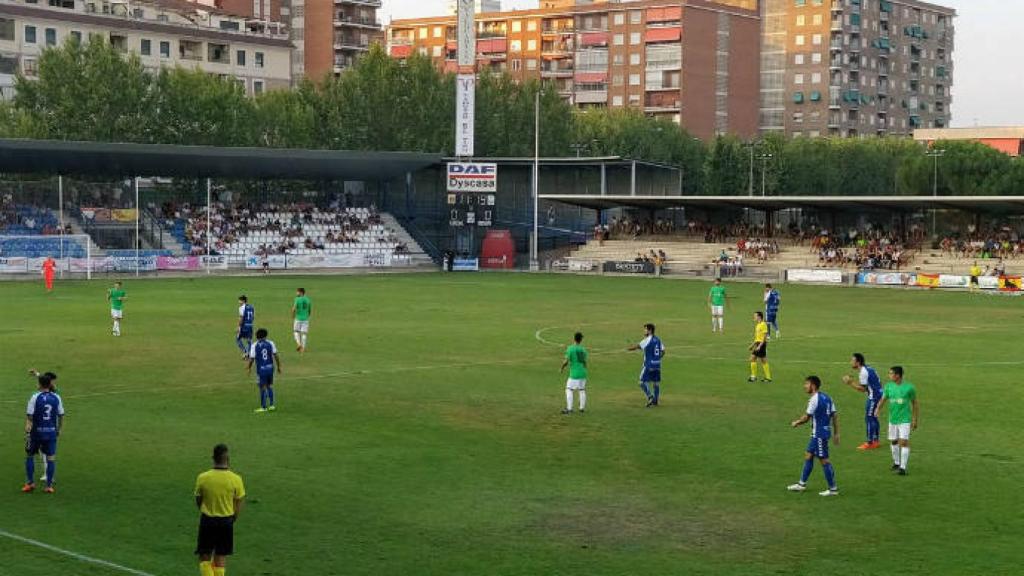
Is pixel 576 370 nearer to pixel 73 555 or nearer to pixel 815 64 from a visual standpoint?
pixel 73 555

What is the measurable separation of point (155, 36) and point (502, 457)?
399 ft

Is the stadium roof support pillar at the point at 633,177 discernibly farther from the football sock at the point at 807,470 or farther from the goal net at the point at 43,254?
the football sock at the point at 807,470

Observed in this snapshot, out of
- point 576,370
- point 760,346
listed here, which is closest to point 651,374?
point 576,370

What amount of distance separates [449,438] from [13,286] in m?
52.7

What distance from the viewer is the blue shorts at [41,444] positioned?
20.5m

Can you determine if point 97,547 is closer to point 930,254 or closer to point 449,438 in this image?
point 449,438

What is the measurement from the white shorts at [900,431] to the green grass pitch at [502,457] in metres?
0.69

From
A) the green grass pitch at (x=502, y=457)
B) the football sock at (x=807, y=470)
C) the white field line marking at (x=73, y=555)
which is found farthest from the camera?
the football sock at (x=807, y=470)

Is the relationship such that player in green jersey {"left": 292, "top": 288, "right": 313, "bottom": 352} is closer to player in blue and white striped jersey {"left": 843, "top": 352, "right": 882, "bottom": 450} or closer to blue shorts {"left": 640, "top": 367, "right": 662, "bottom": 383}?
blue shorts {"left": 640, "top": 367, "right": 662, "bottom": 383}

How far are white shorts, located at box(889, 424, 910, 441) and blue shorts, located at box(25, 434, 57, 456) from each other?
46.0ft

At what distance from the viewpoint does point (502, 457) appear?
23984 mm

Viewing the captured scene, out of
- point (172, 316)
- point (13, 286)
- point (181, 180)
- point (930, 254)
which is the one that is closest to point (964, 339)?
point (172, 316)

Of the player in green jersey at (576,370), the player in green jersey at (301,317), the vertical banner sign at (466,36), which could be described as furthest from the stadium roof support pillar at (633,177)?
the player in green jersey at (576,370)

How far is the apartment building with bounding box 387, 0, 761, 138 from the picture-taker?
6929 inches
